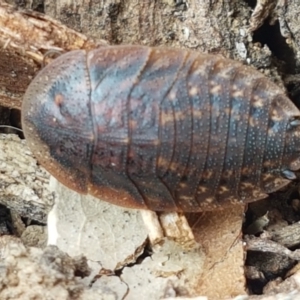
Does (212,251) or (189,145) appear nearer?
(189,145)

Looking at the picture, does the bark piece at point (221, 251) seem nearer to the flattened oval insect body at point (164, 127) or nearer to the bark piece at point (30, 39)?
the flattened oval insect body at point (164, 127)

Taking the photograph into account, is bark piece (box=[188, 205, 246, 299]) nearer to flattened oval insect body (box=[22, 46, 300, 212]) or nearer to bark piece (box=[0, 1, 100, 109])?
flattened oval insect body (box=[22, 46, 300, 212])

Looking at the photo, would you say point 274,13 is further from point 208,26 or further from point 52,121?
point 52,121

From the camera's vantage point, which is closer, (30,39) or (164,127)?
(164,127)

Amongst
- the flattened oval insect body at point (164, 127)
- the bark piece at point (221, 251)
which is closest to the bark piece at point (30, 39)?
the flattened oval insect body at point (164, 127)

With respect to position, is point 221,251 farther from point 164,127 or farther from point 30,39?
point 30,39

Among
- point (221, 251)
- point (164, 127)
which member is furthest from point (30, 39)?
point (221, 251)

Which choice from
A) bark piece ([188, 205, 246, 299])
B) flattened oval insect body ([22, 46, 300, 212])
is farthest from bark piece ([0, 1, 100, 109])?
bark piece ([188, 205, 246, 299])

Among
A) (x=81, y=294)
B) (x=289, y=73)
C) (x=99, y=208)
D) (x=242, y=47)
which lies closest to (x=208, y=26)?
(x=242, y=47)
